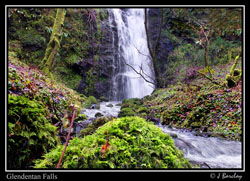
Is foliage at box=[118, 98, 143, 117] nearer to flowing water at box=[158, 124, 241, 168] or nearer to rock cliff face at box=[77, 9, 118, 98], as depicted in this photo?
flowing water at box=[158, 124, 241, 168]

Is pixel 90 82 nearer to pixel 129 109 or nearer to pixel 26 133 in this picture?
pixel 129 109

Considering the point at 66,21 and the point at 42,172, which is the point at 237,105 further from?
the point at 66,21

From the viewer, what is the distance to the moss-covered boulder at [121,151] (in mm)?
1149

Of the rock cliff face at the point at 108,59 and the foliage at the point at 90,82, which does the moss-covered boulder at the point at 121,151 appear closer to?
the rock cliff face at the point at 108,59

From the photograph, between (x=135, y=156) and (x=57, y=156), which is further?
(x=135, y=156)

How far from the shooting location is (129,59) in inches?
537

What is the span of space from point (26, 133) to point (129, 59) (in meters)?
12.9

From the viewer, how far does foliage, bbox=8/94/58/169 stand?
1.19 meters

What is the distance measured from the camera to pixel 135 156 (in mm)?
1283

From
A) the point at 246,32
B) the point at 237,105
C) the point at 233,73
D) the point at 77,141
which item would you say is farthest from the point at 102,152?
the point at 233,73

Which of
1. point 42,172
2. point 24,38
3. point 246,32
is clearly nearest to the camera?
point 42,172

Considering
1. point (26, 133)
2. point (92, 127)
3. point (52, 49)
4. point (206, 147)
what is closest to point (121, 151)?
point (26, 133)

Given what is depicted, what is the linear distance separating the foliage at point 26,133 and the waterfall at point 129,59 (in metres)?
9.51

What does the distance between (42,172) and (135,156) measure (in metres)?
0.79
